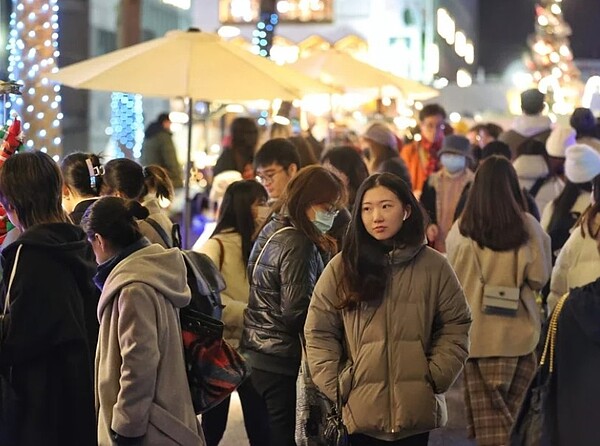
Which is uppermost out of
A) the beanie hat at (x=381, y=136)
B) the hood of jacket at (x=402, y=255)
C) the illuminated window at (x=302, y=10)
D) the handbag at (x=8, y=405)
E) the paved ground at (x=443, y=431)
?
the illuminated window at (x=302, y=10)

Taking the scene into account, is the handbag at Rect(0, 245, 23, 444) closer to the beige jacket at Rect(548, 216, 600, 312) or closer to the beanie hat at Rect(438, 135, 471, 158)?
the beige jacket at Rect(548, 216, 600, 312)

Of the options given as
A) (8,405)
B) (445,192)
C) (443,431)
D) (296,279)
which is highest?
(445,192)

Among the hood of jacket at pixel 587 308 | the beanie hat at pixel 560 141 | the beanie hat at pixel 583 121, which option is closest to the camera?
the hood of jacket at pixel 587 308

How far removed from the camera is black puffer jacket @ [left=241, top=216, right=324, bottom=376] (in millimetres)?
5500

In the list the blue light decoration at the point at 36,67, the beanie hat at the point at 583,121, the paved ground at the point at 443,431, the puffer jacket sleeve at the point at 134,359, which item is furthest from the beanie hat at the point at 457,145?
the puffer jacket sleeve at the point at 134,359

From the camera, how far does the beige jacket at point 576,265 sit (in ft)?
21.9

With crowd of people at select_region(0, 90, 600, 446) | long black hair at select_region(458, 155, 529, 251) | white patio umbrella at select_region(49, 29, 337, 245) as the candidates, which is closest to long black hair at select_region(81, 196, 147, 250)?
crowd of people at select_region(0, 90, 600, 446)

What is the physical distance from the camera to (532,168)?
32.7 feet

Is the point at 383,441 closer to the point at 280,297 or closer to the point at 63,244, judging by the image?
the point at 280,297

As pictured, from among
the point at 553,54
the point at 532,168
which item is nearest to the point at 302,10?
the point at 553,54

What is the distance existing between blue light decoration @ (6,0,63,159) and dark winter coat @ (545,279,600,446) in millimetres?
6337

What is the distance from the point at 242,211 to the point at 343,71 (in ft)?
A: 29.1

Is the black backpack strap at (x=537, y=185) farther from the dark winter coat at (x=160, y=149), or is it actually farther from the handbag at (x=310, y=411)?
the dark winter coat at (x=160, y=149)

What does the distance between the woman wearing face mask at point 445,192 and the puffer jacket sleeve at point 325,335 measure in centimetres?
482
